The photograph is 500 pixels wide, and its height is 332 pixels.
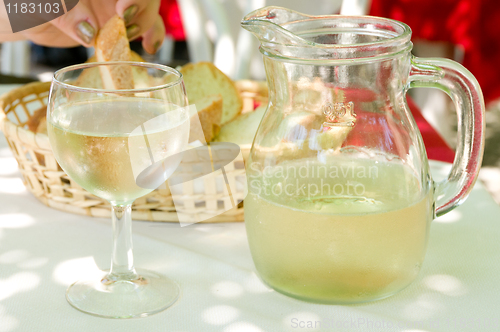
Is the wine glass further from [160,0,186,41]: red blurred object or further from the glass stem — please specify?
[160,0,186,41]: red blurred object

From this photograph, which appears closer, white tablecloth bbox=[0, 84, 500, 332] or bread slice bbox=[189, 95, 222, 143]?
white tablecloth bbox=[0, 84, 500, 332]

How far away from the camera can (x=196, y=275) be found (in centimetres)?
55

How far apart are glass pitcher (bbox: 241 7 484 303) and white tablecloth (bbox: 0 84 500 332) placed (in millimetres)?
25

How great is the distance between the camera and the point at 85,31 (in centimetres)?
72

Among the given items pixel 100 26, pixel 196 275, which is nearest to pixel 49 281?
pixel 196 275

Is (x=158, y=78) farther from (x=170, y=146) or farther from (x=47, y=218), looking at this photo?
(x=47, y=218)

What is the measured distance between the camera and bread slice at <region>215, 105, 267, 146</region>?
0.79 m

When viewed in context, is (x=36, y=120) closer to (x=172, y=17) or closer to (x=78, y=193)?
(x=78, y=193)

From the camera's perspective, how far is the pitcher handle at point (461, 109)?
488 millimetres

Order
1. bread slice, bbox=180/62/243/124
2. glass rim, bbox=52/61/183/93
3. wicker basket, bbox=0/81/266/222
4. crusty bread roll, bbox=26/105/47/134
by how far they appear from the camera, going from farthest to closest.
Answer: bread slice, bbox=180/62/243/124 → crusty bread roll, bbox=26/105/47/134 → wicker basket, bbox=0/81/266/222 → glass rim, bbox=52/61/183/93

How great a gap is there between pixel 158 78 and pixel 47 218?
0.26 metres

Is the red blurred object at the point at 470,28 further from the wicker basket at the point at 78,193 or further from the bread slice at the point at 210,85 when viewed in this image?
the wicker basket at the point at 78,193

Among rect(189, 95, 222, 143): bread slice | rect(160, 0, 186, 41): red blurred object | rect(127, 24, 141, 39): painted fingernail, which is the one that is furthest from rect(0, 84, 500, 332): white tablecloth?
rect(160, 0, 186, 41): red blurred object

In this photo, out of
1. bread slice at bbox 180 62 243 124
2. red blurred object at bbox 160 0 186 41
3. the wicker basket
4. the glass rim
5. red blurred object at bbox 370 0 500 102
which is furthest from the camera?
red blurred object at bbox 160 0 186 41
